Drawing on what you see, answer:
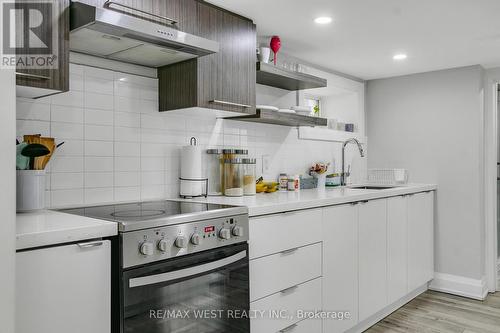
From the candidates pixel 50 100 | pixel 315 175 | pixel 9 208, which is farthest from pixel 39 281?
pixel 315 175

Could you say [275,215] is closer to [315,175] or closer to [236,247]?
[236,247]

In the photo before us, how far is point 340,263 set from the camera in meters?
2.69

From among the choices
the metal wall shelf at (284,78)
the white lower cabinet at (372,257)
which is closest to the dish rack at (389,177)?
the white lower cabinet at (372,257)

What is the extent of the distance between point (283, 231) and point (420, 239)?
6.74 ft

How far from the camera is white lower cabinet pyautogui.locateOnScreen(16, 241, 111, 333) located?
49.7 inches

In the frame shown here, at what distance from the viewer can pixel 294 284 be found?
2.30 m

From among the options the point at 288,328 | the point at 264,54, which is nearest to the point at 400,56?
the point at 264,54

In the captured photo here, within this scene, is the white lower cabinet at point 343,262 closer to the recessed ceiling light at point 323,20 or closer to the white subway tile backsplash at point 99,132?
the white subway tile backsplash at point 99,132

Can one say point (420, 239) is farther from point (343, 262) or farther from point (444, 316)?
point (343, 262)

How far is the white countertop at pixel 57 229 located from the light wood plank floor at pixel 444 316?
7.61ft

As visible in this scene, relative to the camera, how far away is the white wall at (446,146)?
377 centimetres

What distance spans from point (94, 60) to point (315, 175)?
6.93 feet

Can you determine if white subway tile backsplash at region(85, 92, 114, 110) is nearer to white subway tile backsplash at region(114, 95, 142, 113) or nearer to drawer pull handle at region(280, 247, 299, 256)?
white subway tile backsplash at region(114, 95, 142, 113)

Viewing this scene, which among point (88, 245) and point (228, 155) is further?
point (228, 155)
